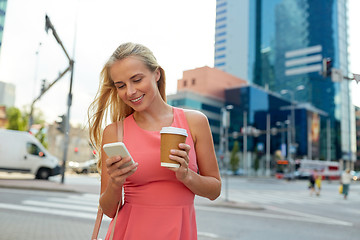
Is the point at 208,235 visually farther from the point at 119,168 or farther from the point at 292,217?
the point at 119,168

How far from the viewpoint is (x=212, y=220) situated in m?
8.93

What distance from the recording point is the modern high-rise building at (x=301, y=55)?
74.7 meters

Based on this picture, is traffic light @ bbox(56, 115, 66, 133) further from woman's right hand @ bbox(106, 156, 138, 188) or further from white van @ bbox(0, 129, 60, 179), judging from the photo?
woman's right hand @ bbox(106, 156, 138, 188)

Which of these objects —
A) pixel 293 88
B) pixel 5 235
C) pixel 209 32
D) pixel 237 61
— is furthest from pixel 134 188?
pixel 293 88

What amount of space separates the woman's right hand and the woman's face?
0.43 m

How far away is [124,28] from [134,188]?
8.07 feet

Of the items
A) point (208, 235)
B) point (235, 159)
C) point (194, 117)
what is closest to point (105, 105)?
point (194, 117)

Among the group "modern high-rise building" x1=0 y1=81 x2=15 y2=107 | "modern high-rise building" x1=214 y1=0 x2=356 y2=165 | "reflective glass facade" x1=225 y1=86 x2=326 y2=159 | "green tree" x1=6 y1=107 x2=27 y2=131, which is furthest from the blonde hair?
"modern high-rise building" x1=214 y1=0 x2=356 y2=165

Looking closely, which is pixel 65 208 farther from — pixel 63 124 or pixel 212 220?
pixel 63 124

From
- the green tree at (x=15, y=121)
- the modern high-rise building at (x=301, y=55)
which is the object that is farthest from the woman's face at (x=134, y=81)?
the modern high-rise building at (x=301, y=55)

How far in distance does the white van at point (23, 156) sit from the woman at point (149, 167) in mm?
18104

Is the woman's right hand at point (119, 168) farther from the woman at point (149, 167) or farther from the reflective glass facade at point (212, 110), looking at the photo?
the reflective glass facade at point (212, 110)

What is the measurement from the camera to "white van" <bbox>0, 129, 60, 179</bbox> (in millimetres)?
17719

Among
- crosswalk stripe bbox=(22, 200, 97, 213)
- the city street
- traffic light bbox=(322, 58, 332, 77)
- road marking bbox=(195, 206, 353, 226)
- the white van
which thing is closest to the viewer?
the city street
